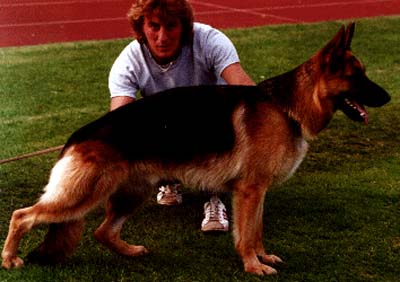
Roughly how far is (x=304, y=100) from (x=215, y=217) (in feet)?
4.17

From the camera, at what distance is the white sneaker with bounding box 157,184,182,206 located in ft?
18.7

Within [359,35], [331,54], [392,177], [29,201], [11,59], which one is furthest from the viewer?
[359,35]

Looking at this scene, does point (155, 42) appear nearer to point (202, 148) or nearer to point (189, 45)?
point (189, 45)

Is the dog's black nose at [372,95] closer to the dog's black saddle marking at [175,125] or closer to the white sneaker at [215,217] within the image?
the dog's black saddle marking at [175,125]

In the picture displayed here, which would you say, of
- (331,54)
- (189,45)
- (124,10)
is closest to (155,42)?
(189,45)

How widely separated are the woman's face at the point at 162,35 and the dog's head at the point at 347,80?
118 cm

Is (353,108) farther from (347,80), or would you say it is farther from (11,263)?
(11,263)

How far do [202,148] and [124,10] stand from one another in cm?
1514

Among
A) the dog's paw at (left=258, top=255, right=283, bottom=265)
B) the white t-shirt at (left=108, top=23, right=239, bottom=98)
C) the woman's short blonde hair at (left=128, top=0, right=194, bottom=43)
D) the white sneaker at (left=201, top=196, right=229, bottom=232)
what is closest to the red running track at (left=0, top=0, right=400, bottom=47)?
the white t-shirt at (left=108, top=23, right=239, bottom=98)

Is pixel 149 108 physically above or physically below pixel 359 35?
above

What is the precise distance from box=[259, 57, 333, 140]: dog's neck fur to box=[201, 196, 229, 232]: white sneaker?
1.09 meters

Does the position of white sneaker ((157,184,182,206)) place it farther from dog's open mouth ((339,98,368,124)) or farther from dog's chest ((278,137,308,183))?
dog's open mouth ((339,98,368,124))

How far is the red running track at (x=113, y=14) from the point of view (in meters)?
15.4

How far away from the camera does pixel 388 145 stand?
7219 millimetres
